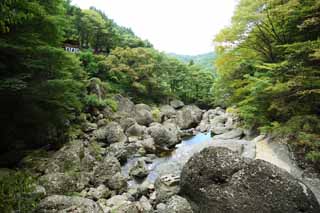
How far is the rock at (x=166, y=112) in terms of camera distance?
2046 centimetres

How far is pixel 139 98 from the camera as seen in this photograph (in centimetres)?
2344

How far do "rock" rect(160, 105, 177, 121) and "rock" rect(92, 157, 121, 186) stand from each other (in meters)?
12.3

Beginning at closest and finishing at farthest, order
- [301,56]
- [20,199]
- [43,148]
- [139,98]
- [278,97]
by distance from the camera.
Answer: [20,199] < [301,56] < [278,97] < [43,148] < [139,98]

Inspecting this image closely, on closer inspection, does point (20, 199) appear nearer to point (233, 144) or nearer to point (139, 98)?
point (233, 144)

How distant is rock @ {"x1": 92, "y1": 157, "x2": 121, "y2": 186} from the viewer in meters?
7.01

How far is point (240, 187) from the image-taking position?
4016 millimetres

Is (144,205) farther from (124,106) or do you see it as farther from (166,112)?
(166,112)

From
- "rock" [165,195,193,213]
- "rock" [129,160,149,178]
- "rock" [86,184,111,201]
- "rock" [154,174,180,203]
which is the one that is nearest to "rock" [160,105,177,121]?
"rock" [129,160,149,178]

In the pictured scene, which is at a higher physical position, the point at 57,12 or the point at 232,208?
the point at 57,12

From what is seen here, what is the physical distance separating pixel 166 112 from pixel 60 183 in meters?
17.4

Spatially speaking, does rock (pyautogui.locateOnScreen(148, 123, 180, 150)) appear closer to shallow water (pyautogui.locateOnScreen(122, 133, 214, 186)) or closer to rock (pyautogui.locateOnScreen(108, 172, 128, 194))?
shallow water (pyautogui.locateOnScreen(122, 133, 214, 186))

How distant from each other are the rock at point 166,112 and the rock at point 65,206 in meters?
15.8

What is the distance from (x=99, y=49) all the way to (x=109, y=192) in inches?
1011

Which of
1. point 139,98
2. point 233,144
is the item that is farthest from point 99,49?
point 233,144
